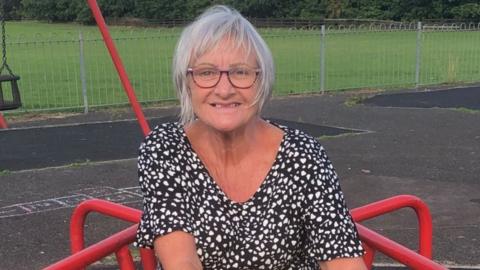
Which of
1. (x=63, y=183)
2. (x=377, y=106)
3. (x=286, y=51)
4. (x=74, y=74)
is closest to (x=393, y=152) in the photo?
(x=63, y=183)

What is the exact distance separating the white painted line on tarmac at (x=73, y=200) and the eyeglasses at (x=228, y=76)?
386 centimetres

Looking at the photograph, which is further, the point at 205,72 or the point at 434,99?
the point at 434,99

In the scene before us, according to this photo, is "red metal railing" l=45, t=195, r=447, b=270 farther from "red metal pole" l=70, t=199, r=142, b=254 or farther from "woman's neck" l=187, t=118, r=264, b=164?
"woman's neck" l=187, t=118, r=264, b=164

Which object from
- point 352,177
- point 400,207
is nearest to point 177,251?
point 400,207

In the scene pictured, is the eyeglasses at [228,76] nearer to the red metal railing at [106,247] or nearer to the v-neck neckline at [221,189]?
the v-neck neckline at [221,189]

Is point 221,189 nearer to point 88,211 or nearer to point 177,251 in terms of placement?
point 177,251

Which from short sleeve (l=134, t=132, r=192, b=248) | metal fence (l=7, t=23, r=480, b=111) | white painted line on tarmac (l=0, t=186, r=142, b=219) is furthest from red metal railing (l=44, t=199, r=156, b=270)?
metal fence (l=7, t=23, r=480, b=111)

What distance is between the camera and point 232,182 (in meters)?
2.21

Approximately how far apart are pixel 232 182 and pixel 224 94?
0.28 m

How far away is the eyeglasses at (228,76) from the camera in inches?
82.8

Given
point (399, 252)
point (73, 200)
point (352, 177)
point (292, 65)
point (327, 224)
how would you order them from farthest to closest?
point (292, 65) → point (352, 177) → point (73, 200) → point (399, 252) → point (327, 224)

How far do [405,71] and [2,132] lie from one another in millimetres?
11838

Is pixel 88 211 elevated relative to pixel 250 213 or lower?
lower

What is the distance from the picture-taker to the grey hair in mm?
2072
